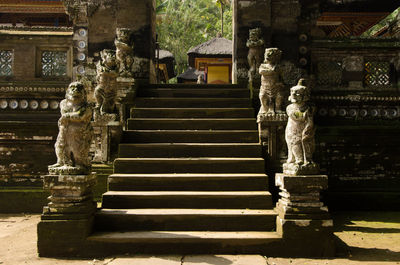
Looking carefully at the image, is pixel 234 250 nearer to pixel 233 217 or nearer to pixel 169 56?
pixel 233 217

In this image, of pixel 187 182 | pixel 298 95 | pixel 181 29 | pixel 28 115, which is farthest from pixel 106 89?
pixel 181 29

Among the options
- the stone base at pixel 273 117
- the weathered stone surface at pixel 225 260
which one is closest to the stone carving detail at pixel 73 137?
the weathered stone surface at pixel 225 260

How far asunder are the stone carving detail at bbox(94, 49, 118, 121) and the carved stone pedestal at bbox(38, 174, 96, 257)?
6.34ft

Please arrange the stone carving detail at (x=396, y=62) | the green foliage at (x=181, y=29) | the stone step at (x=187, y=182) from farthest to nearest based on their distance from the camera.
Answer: the green foliage at (x=181, y=29) → the stone carving detail at (x=396, y=62) → the stone step at (x=187, y=182)

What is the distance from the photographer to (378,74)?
309 inches

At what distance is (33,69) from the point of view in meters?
7.89

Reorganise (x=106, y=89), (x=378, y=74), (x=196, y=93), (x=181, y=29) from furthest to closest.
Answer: (x=181, y=29) < (x=378, y=74) < (x=196, y=93) < (x=106, y=89)

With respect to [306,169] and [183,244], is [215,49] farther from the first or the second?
[183,244]

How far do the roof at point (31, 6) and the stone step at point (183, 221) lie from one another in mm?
12118

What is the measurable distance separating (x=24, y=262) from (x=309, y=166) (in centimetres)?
366

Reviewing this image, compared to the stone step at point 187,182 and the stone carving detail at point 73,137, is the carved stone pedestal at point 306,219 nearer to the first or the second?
the stone step at point 187,182

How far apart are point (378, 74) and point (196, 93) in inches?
168

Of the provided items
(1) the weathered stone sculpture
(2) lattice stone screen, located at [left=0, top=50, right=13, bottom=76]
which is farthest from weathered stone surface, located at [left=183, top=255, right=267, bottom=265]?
(2) lattice stone screen, located at [left=0, top=50, right=13, bottom=76]

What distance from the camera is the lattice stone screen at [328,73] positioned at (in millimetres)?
7812
